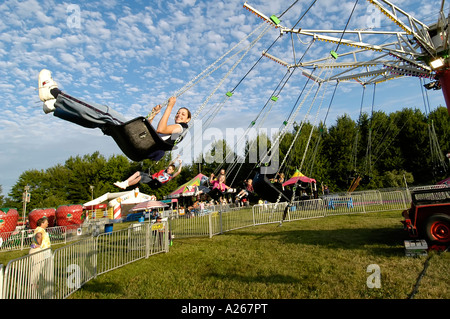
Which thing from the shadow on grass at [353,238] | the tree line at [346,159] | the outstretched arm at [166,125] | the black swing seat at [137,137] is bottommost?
the shadow on grass at [353,238]

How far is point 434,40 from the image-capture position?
1172 centimetres

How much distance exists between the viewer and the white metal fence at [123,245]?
4.56 metres

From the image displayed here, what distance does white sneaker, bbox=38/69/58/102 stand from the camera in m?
3.12

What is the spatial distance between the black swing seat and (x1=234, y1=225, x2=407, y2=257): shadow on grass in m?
6.44

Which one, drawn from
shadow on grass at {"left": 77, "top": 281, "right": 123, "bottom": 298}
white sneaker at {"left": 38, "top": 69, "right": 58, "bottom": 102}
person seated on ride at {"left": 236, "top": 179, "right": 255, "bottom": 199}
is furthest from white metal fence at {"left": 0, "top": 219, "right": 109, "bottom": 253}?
white sneaker at {"left": 38, "top": 69, "right": 58, "bottom": 102}

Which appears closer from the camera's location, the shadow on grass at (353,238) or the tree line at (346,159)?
the shadow on grass at (353,238)

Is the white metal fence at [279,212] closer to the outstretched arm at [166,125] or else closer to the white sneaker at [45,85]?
the outstretched arm at [166,125]

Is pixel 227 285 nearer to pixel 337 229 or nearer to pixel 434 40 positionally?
pixel 337 229

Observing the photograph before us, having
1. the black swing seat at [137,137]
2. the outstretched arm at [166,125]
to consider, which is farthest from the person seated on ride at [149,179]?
the outstretched arm at [166,125]

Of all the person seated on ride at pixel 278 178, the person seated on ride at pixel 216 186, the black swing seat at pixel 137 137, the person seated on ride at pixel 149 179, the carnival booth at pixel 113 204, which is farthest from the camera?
the carnival booth at pixel 113 204

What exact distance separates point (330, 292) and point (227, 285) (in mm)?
2053

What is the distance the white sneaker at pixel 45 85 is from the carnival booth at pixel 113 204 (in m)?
28.5

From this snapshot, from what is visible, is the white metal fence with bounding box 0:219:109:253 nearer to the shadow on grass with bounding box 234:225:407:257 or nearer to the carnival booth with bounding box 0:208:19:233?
the carnival booth with bounding box 0:208:19:233

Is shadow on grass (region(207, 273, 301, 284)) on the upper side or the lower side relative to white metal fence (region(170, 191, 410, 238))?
lower
